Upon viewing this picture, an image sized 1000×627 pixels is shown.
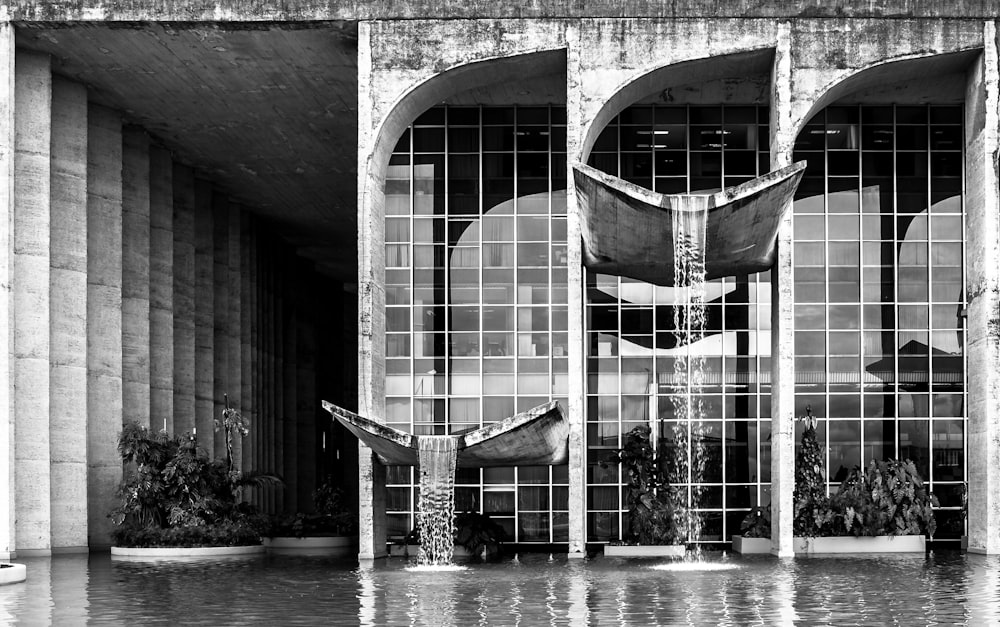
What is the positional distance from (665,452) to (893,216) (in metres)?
8.35

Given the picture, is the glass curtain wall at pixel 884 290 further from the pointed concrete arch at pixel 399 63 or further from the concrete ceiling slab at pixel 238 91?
the concrete ceiling slab at pixel 238 91

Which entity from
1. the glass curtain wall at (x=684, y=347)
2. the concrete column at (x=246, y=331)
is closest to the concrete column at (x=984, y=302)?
the glass curtain wall at (x=684, y=347)

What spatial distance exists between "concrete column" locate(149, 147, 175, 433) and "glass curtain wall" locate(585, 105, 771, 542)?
1230 cm

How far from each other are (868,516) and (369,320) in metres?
10.8

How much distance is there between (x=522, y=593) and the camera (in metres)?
18.4

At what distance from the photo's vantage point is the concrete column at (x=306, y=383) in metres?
56.7

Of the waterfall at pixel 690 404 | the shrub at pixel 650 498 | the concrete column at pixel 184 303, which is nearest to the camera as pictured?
the shrub at pixel 650 498

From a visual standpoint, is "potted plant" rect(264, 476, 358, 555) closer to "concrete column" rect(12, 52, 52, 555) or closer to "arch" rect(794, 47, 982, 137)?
"concrete column" rect(12, 52, 52, 555)

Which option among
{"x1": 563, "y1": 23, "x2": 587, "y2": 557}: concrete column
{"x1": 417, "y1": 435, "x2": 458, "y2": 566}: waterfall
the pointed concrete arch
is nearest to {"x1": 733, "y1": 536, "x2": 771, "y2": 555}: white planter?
{"x1": 563, "y1": 23, "x2": 587, "y2": 557}: concrete column

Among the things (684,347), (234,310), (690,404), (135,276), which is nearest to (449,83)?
(684,347)

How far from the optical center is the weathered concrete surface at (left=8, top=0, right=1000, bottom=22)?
87.1 feet

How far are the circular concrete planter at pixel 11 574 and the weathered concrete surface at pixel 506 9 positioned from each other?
1133 centimetres

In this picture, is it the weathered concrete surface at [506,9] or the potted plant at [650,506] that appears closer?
the weathered concrete surface at [506,9]

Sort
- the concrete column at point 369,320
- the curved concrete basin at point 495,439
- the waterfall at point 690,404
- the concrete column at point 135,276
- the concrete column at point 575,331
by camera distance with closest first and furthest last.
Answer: the curved concrete basin at point 495,439, the concrete column at point 369,320, the concrete column at point 575,331, the waterfall at point 690,404, the concrete column at point 135,276
